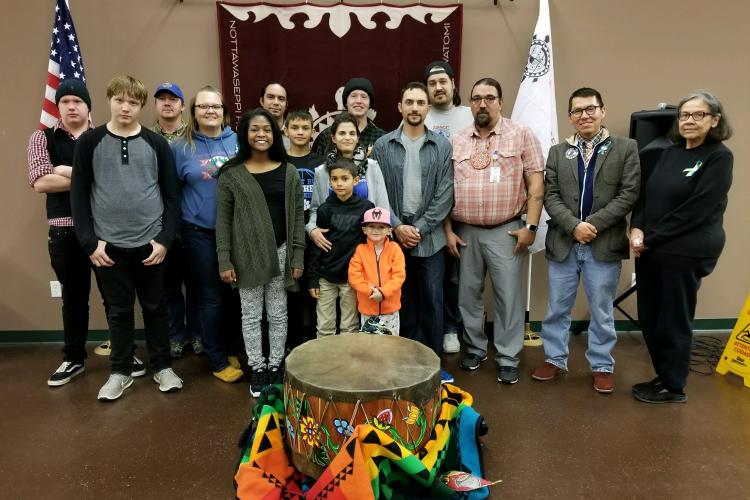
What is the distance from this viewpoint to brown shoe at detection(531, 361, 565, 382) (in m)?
3.14

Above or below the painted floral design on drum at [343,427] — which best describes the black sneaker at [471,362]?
below

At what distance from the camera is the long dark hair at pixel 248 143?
2.74 m

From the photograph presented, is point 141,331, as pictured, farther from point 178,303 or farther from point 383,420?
point 383,420

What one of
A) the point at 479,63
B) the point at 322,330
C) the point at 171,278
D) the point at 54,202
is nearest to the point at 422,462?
the point at 322,330

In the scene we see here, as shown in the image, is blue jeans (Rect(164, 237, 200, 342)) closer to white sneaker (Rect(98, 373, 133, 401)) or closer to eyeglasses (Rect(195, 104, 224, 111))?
white sneaker (Rect(98, 373, 133, 401))

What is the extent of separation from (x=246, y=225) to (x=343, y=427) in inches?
51.5

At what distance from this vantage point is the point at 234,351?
134 inches

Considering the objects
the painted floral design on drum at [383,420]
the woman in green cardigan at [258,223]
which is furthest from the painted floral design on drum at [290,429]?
the woman in green cardigan at [258,223]

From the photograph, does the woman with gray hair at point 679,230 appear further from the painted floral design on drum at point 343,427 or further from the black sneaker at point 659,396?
the painted floral design on drum at point 343,427

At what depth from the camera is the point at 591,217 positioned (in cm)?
287

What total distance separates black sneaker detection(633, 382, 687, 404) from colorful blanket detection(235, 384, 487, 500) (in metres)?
1.15

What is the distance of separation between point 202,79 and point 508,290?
100 inches

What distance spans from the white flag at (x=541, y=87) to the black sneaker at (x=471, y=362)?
1036mm

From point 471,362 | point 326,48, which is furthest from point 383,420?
point 326,48
